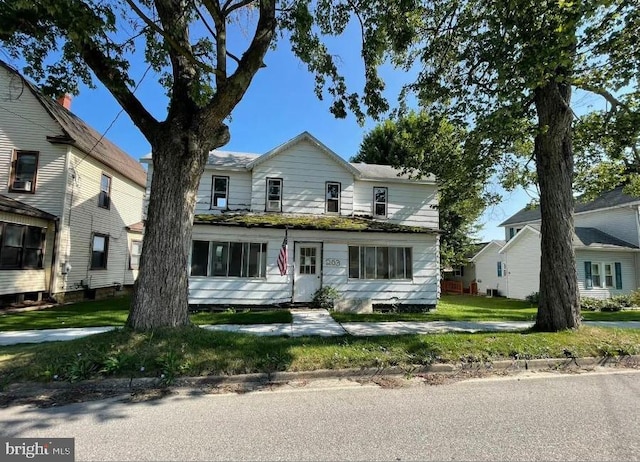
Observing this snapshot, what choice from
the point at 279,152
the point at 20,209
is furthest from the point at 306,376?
the point at 20,209

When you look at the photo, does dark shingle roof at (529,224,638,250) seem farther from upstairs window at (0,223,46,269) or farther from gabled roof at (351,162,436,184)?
upstairs window at (0,223,46,269)

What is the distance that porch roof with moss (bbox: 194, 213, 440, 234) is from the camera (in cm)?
1300

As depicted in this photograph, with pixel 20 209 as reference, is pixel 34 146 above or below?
above

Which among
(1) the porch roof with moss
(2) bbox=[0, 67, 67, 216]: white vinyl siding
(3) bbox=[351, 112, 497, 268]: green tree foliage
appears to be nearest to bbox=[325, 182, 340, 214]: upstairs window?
(1) the porch roof with moss

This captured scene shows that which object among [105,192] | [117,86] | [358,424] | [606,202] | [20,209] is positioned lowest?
[358,424]

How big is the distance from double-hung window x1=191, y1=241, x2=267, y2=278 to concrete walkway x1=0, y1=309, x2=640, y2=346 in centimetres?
319

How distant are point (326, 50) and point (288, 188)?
6861 millimetres

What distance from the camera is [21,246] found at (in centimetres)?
1321

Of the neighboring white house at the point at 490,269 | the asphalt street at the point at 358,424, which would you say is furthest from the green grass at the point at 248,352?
the neighboring white house at the point at 490,269

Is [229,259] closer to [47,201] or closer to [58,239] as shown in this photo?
[58,239]

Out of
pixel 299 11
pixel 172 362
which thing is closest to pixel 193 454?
pixel 172 362

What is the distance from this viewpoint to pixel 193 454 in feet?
10.9

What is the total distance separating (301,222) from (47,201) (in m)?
10.9

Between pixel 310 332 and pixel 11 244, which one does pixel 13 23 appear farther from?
pixel 11 244
